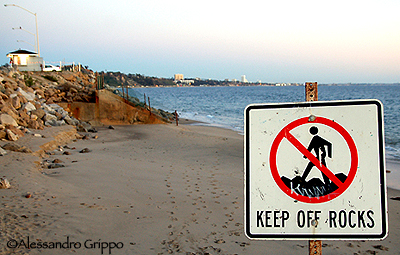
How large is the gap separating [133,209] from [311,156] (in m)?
4.99

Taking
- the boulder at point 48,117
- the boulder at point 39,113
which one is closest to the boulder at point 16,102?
the boulder at point 39,113

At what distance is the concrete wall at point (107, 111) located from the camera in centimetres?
2062

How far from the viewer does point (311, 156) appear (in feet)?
5.52

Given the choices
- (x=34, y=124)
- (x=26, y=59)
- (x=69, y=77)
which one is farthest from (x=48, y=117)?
(x=26, y=59)

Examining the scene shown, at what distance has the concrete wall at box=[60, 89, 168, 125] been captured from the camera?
20.6 meters

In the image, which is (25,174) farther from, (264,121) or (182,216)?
(264,121)

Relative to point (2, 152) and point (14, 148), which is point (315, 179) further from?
point (14, 148)

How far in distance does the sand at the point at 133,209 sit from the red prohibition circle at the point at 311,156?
3114 millimetres

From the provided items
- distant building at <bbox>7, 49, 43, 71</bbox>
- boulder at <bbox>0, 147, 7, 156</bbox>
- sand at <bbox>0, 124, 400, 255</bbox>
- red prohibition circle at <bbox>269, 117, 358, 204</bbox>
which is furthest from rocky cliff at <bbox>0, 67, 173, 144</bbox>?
red prohibition circle at <bbox>269, 117, 358, 204</bbox>

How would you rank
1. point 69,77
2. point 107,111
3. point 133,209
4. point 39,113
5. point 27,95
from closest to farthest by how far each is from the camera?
point 133,209
point 39,113
point 27,95
point 107,111
point 69,77

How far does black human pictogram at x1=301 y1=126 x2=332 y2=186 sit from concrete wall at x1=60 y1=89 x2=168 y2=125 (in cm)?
2014

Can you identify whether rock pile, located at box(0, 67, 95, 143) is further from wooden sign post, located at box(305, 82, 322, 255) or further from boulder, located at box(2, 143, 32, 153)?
wooden sign post, located at box(305, 82, 322, 255)

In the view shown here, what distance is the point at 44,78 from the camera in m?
27.4

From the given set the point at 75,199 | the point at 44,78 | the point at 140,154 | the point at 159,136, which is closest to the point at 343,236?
the point at 75,199
